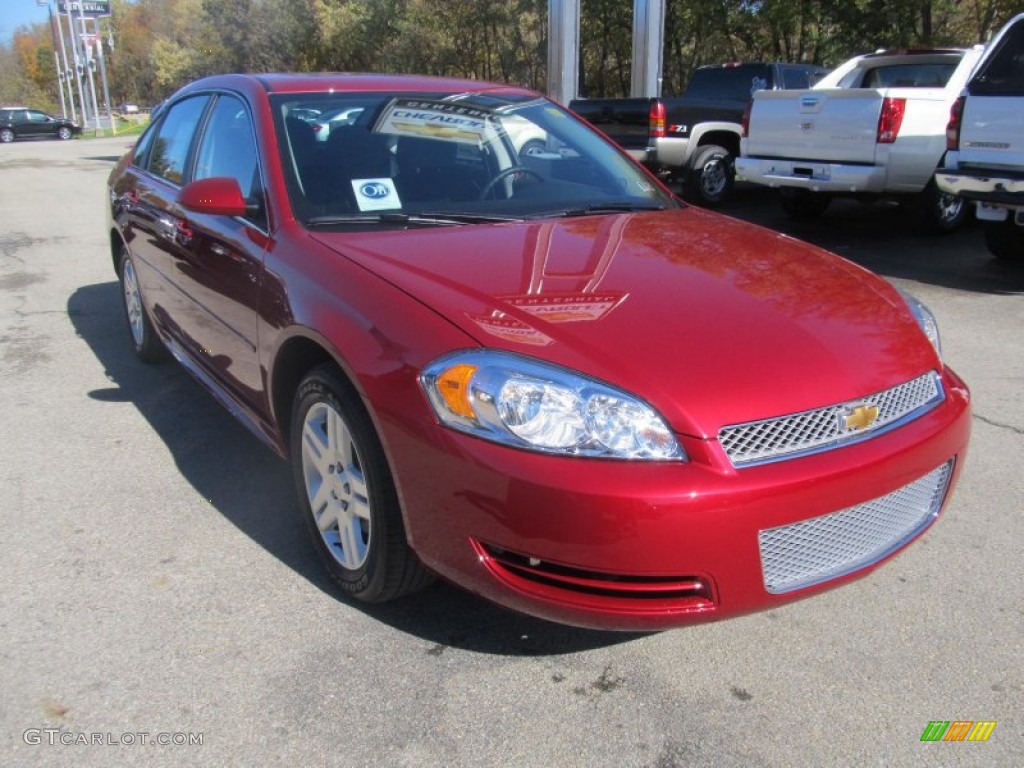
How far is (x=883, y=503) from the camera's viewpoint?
232 cm

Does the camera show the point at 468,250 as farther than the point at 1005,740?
Yes

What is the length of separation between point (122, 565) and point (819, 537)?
2.31 metres

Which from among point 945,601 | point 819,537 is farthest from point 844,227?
point 819,537

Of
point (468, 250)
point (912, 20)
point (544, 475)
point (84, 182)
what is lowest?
point (84, 182)

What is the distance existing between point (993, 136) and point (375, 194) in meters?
5.70

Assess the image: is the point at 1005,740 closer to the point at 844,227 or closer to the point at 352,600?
the point at 352,600

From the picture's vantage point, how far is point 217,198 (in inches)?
122

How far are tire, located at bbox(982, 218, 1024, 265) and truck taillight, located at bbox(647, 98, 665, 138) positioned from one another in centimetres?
451

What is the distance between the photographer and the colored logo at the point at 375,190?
314 centimetres

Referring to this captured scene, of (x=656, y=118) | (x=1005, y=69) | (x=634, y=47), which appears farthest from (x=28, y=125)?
(x=1005, y=69)

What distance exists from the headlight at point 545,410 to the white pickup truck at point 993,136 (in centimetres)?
576

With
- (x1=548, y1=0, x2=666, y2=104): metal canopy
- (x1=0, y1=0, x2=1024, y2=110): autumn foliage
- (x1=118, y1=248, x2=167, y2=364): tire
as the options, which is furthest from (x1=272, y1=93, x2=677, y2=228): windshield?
(x1=0, y1=0, x2=1024, y2=110): autumn foliage

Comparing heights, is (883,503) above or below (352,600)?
above

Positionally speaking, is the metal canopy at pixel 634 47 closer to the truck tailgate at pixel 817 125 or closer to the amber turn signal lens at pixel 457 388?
the truck tailgate at pixel 817 125
